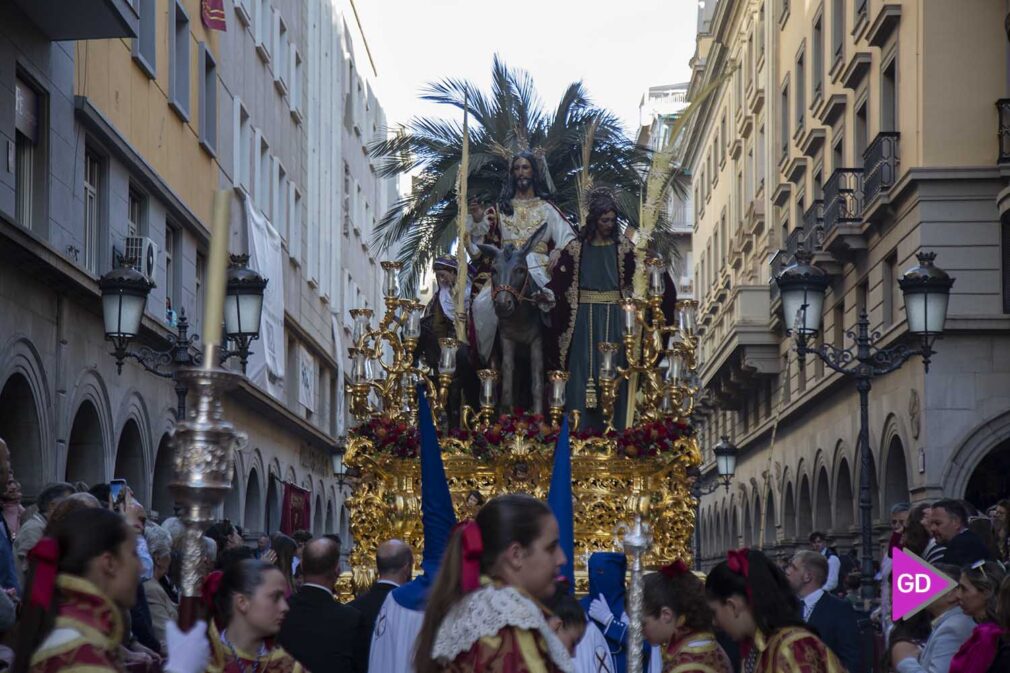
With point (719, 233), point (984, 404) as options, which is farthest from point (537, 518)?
point (719, 233)

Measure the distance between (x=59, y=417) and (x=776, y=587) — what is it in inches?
605

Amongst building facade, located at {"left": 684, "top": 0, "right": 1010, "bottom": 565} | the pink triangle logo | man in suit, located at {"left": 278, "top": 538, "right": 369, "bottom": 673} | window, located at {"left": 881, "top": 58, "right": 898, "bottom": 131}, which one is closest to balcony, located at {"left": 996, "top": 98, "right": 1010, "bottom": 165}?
building facade, located at {"left": 684, "top": 0, "right": 1010, "bottom": 565}

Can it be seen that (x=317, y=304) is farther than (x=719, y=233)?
No

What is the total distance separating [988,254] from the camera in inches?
1092

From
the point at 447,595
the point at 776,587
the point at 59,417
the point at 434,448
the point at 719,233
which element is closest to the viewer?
the point at 447,595

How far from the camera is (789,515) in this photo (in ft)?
143

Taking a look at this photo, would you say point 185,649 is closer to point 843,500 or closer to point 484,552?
point 484,552

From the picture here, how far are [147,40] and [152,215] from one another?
255 centimetres

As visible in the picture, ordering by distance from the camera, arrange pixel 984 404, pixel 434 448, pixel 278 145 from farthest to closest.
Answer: pixel 278 145, pixel 984 404, pixel 434 448

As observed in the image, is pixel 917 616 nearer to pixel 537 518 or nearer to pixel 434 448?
pixel 434 448

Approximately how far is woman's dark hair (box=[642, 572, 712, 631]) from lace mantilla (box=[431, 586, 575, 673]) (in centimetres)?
208

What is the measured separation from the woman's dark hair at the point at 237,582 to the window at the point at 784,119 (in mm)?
36811

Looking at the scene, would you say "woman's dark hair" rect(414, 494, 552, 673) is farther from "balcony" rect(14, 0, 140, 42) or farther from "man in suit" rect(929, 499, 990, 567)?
"balcony" rect(14, 0, 140, 42)

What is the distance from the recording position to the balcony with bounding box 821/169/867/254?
3256 cm
